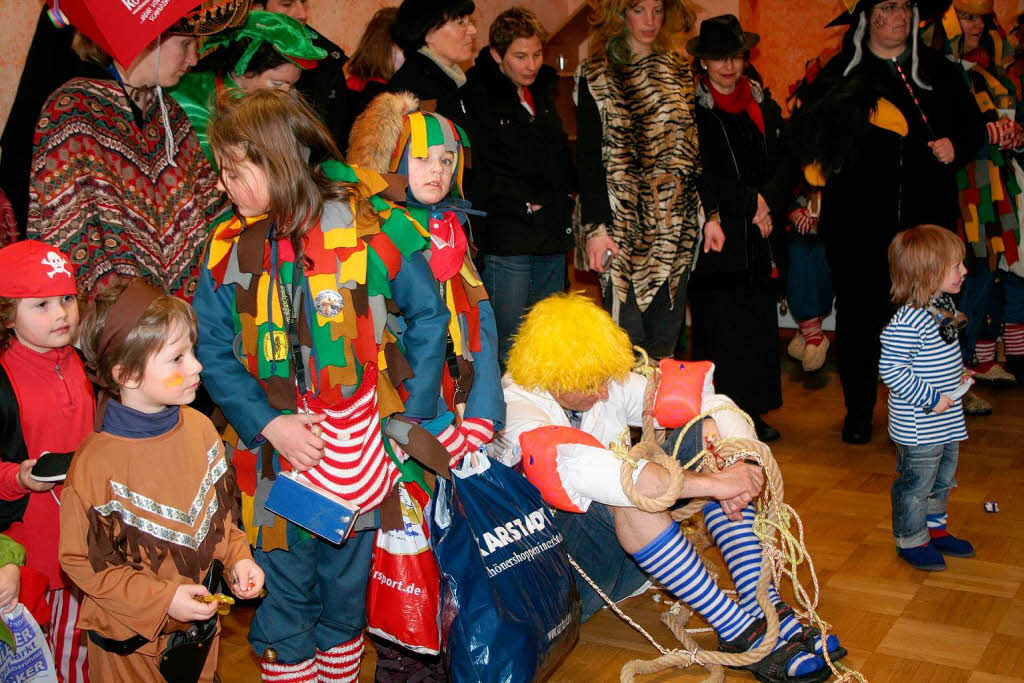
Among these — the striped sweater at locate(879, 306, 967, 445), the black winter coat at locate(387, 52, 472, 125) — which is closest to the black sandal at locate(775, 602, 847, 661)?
the striped sweater at locate(879, 306, 967, 445)

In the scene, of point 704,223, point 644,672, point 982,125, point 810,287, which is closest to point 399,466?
point 644,672

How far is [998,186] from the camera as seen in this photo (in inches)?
167

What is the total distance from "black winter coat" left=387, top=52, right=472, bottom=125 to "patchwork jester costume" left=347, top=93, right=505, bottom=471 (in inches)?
37.8

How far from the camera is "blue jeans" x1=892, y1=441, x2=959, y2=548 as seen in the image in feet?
8.98

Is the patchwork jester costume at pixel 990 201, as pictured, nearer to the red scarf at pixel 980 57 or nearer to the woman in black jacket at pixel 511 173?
the red scarf at pixel 980 57

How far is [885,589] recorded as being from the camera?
268cm

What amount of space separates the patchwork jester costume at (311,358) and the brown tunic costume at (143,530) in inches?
5.2

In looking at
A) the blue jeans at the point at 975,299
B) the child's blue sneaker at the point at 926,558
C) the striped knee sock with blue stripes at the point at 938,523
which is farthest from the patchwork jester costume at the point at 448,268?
the blue jeans at the point at 975,299

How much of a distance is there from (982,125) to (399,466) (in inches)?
111

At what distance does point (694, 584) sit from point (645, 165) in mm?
1732

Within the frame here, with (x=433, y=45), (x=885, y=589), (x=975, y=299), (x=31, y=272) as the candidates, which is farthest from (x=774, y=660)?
(x=975, y=299)

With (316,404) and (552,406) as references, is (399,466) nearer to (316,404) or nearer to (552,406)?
(316,404)

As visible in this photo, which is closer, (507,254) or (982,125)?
(507,254)

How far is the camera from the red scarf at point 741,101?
3.68 metres
